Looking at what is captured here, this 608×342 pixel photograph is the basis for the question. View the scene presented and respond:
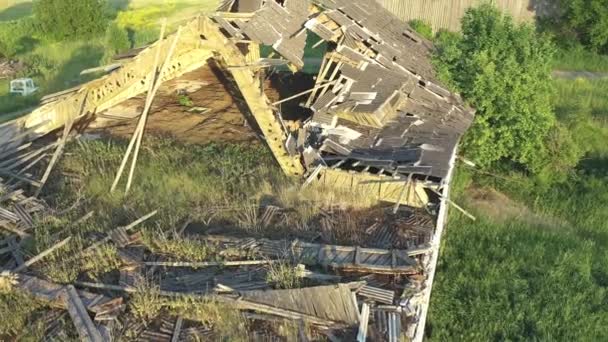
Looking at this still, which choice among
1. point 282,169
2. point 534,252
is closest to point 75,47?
Answer: point 282,169

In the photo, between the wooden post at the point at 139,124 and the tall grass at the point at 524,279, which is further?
the wooden post at the point at 139,124

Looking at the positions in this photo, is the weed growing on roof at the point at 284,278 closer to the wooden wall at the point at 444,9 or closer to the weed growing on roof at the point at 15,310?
the weed growing on roof at the point at 15,310

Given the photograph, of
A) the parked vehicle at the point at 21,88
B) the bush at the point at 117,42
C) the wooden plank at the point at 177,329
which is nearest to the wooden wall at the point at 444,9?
the bush at the point at 117,42

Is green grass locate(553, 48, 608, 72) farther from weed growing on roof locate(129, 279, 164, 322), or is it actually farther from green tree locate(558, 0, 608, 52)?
weed growing on roof locate(129, 279, 164, 322)

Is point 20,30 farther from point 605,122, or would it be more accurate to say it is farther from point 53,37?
point 605,122

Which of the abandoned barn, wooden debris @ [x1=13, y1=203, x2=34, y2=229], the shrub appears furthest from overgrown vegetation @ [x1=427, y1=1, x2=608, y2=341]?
the shrub

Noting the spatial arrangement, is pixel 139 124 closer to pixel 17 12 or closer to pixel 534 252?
pixel 534 252

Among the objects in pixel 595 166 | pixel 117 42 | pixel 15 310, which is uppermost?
pixel 117 42
